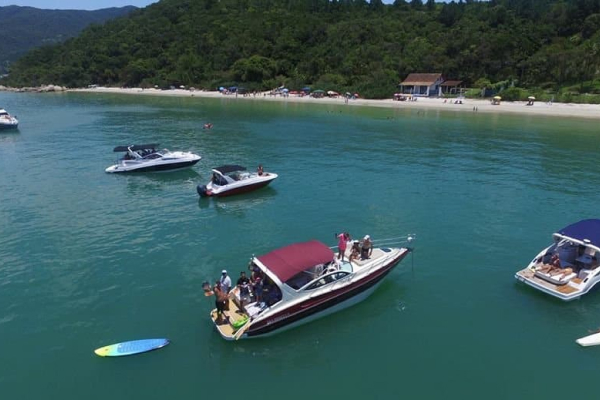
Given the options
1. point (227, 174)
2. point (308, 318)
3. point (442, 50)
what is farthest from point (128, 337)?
point (442, 50)

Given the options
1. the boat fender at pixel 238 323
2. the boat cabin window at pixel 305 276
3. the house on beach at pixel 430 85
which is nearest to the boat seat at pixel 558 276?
the boat cabin window at pixel 305 276

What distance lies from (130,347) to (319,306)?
807 centimetres

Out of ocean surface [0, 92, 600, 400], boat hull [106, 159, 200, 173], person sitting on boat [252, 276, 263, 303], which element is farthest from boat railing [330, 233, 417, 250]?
boat hull [106, 159, 200, 173]

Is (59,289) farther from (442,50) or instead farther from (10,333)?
(442,50)

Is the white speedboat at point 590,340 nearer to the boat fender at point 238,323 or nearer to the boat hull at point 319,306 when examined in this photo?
the boat hull at point 319,306

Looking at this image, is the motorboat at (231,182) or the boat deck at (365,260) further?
the motorboat at (231,182)

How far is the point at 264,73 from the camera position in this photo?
174 meters

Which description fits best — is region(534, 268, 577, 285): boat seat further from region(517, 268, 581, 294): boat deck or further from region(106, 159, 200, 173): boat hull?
region(106, 159, 200, 173): boat hull

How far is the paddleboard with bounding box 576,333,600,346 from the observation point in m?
18.3

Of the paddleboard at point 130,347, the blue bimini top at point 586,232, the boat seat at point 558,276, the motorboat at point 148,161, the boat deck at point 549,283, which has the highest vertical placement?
the motorboat at point 148,161

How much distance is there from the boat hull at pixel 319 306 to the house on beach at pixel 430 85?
12101cm

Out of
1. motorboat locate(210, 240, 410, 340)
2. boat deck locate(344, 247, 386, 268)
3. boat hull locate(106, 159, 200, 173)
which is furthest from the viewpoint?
boat hull locate(106, 159, 200, 173)

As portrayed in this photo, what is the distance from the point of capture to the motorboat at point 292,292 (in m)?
18.6

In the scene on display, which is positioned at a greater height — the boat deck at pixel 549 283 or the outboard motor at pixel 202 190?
the outboard motor at pixel 202 190
